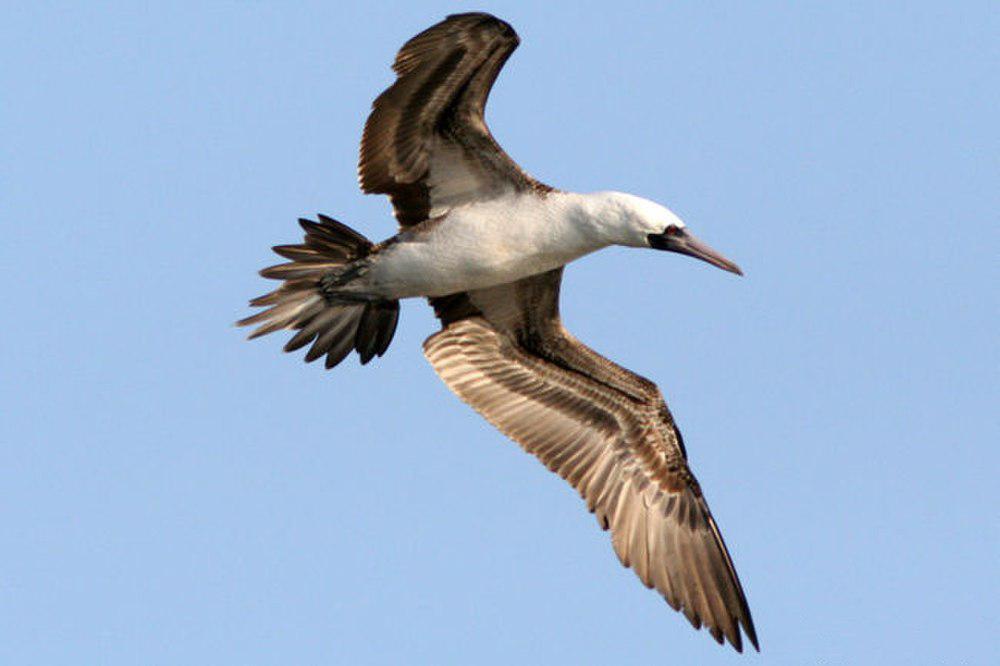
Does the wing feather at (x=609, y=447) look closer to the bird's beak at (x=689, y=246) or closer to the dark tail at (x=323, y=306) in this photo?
the dark tail at (x=323, y=306)

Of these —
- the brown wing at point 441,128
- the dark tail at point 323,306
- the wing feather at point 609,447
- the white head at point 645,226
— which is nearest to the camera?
the brown wing at point 441,128

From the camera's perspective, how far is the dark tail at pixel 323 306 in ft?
37.3

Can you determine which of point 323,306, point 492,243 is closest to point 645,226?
point 492,243

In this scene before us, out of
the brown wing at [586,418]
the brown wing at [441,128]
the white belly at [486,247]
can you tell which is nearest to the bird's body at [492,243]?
the white belly at [486,247]

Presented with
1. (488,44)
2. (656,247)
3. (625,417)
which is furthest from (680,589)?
(488,44)

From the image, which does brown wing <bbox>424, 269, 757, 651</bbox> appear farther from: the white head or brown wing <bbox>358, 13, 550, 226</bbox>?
the white head

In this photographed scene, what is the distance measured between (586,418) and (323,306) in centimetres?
204

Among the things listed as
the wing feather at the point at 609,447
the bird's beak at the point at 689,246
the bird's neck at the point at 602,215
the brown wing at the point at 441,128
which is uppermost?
the brown wing at the point at 441,128

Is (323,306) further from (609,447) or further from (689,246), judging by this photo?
(689,246)

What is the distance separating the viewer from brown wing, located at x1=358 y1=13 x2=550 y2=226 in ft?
34.8

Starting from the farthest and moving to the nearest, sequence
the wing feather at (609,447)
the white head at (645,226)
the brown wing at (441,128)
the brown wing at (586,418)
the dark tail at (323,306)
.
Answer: the brown wing at (586,418) → the wing feather at (609,447) → the dark tail at (323,306) → the white head at (645,226) → the brown wing at (441,128)

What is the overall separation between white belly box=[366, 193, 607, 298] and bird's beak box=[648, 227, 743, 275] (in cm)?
40

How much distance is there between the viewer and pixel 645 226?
36.0 feet

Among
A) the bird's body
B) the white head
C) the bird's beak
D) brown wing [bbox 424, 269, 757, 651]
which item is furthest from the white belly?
brown wing [bbox 424, 269, 757, 651]
